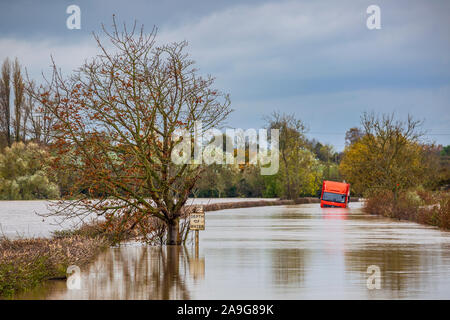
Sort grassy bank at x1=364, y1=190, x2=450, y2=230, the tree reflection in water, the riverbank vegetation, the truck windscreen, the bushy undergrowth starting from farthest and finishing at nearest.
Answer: the truck windscreen, the riverbank vegetation, grassy bank at x1=364, y1=190, x2=450, y2=230, the bushy undergrowth, the tree reflection in water

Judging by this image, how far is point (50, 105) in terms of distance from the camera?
1922 centimetres

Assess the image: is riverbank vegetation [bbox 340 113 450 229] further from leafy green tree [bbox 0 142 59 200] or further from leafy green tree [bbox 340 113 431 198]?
leafy green tree [bbox 0 142 59 200]

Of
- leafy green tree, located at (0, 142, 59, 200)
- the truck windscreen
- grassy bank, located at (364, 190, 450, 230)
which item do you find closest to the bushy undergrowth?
grassy bank, located at (364, 190, 450, 230)

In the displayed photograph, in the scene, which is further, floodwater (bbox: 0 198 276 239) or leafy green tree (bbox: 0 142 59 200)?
leafy green tree (bbox: 0 142 59 200)

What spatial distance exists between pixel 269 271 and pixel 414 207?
26.5 m

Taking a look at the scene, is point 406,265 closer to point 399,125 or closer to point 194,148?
point 194,148

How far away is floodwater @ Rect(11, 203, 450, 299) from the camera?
12.4 meters

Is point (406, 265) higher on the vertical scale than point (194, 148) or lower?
lower

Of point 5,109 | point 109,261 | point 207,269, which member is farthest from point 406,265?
point 5,109

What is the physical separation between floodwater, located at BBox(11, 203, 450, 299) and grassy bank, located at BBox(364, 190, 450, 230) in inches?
302

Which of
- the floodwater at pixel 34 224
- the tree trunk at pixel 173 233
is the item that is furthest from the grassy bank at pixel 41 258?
the floodwater at pixel 34 224

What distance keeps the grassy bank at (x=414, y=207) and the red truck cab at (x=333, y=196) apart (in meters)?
14.2

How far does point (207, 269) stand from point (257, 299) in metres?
4.12
